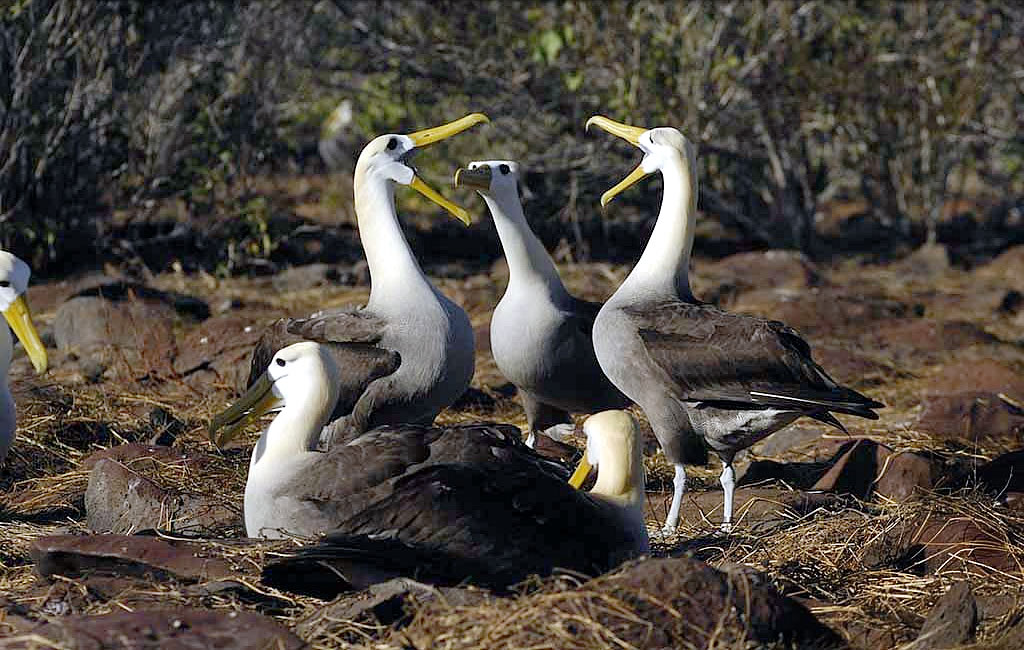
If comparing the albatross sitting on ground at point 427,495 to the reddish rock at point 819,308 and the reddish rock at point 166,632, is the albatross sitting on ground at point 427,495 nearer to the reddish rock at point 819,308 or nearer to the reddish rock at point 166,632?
the reddish rock at point 166,632

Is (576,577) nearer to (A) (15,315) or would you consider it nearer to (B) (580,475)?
(B) (580,475)

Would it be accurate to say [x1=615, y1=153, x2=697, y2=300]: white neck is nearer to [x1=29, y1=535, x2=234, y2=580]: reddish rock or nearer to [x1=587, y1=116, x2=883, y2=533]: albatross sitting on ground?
[x1=587, y1=116, x2=883, y2=533]: albatross sitting on ground

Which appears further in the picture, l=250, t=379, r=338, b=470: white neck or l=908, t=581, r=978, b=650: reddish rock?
l=250, t=379, r=338, b=470: white neck

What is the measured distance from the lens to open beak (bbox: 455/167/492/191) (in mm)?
6523

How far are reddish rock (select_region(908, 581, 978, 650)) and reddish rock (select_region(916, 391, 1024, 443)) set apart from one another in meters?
2.93

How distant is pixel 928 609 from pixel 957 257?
8920 millimetres

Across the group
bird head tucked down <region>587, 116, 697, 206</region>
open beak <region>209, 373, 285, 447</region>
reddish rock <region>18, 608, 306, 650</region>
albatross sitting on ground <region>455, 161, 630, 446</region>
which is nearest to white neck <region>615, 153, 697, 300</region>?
bird head tucked down <region>587, 116, 697, 206</region>

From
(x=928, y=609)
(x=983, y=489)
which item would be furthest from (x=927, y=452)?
(x=928, y=609)

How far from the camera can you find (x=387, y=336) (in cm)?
598

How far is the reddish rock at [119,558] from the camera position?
14.0 ft

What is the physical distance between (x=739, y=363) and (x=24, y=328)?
270cm

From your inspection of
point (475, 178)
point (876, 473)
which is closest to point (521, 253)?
point (475, 178)

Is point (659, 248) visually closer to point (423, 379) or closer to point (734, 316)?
point (734, 316)

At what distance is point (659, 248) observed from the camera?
6.14m
